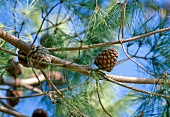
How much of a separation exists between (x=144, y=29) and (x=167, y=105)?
443mm

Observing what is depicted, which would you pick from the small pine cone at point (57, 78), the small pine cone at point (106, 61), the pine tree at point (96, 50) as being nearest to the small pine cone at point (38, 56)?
the pine tree at point (96, 50)

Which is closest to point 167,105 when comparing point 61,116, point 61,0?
point 61,116

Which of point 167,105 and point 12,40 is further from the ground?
point 12,40

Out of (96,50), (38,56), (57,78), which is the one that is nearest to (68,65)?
(38,56)

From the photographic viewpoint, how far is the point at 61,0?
170 cm

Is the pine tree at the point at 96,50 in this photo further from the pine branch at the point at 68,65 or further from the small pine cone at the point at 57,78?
the small pine cone at the point at 57,78

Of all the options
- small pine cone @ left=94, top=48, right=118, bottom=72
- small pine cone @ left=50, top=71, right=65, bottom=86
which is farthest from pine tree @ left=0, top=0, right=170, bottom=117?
small pine cone @ left=50, top=71, right=65, bottom=86

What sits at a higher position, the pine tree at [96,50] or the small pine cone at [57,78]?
the pine tree at [96,50]

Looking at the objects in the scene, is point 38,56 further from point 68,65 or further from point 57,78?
point 57,78

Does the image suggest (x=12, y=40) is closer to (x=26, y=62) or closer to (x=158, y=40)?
(x=26, y=62)

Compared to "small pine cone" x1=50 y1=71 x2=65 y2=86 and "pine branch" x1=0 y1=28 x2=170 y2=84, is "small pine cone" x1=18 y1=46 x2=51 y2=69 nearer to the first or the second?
"pine branch" x1=0 y1=28 x2=170 y2=84

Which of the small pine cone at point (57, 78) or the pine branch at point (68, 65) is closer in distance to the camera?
the pine branch at point (68, 65)

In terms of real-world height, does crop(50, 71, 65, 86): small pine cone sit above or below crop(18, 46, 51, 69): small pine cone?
below

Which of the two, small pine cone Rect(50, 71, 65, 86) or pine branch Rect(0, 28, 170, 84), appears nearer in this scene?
pine branch Rect(0, 28, 170, 84)
